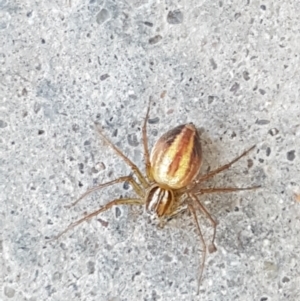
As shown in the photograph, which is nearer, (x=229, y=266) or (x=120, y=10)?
(x=229, y=266)

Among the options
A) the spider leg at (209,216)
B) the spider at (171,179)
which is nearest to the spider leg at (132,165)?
the spider at (171,179)

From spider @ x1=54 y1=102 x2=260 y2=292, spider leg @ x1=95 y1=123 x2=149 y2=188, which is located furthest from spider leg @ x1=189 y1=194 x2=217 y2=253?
spider leg @ x1=95 y1=123 x2=149 y2=188

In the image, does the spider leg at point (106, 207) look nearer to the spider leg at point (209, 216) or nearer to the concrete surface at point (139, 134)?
the concrete surface at point (139, 134)

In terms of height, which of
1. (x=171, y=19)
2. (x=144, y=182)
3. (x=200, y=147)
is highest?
(x=171, y=19)

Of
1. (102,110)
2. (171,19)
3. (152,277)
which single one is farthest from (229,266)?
(171,19)

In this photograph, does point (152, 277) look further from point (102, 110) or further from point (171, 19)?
point (171, 19)

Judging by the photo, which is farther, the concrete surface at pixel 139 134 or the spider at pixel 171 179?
the concrete surface at pixel 139 134

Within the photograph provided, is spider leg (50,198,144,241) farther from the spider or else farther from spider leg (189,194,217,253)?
spider leg (189,194,217,253)

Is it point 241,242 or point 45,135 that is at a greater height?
point 45,135
